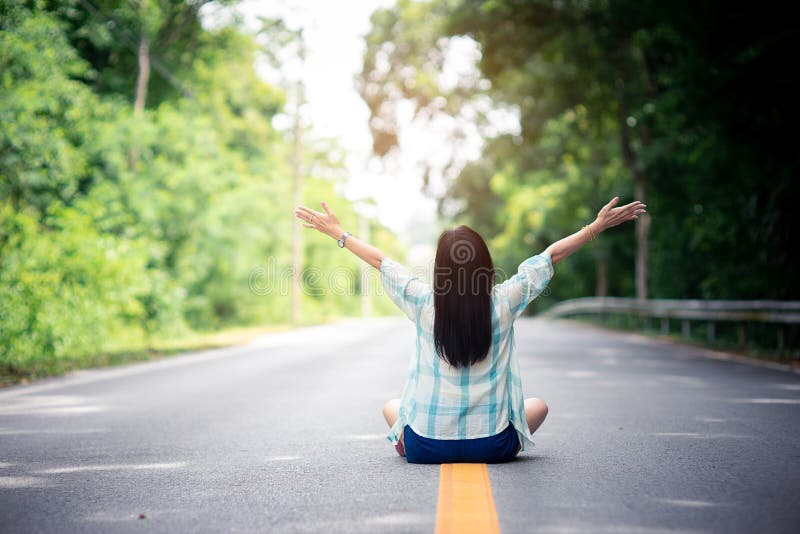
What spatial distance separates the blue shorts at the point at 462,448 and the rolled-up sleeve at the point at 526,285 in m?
0.78

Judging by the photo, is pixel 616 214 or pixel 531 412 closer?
pixel 616 214

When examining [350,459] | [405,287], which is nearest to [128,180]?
[350,459]

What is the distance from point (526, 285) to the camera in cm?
452

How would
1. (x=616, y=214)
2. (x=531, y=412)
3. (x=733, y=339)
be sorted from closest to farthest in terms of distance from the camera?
(x=616, y=214) < (x=531, y=412) < (x=733, y=339)

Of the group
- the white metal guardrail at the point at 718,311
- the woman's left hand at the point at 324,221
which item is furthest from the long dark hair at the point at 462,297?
the white metal guardrail at the point at 718,311

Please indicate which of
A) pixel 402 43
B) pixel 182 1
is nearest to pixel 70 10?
pixel 182 1

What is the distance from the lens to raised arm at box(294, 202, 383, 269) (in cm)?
461

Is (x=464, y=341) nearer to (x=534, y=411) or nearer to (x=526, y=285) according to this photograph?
(x=526, y=285)

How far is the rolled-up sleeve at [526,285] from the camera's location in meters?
4.52

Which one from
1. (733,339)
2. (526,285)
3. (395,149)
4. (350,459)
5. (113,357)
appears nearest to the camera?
(526,285)

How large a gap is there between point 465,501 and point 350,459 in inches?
54.5

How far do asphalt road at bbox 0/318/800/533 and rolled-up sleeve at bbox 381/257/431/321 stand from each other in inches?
40.5

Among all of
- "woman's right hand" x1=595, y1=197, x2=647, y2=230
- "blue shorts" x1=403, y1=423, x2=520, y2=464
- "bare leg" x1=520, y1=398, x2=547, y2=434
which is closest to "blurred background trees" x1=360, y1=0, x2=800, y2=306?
"woman's right hand" x1=595, y1=197, x2=647, y2=230

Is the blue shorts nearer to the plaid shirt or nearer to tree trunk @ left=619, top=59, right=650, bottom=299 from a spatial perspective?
the plaid shirt
